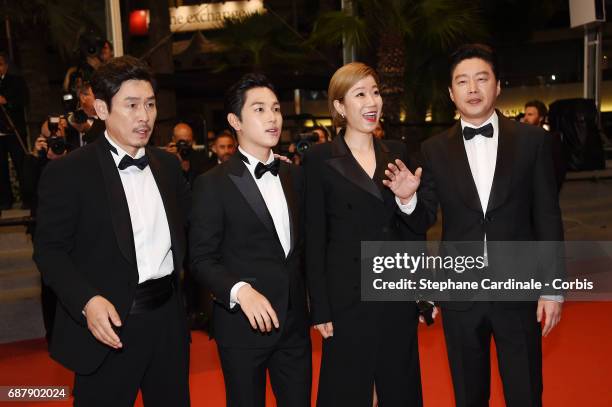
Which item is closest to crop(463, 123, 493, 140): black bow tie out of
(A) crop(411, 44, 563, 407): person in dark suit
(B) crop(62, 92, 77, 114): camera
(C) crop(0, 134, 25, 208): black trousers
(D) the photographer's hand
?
(A) crop(411, 44, 563, 407): person in dark suit

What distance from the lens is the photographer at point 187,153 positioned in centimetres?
594

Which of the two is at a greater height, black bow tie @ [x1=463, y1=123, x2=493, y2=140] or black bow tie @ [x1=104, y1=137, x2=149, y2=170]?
black bow tie @ [x1=463, y1=123, x2=493, y2=140]

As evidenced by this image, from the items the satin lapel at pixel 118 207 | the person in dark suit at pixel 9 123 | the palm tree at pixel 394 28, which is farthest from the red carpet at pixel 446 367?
the palm tree at pixel 394 28

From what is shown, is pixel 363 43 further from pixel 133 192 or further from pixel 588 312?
pixel 133 192

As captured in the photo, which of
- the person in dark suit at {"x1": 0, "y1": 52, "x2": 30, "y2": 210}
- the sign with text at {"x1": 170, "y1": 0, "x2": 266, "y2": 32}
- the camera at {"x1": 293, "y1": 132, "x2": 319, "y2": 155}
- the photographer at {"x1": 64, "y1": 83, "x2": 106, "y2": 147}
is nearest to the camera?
the photographer at {"x1": 64, "y1": 83, "x2": 106, "y2": 147}

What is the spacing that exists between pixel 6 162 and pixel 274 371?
6066 mm

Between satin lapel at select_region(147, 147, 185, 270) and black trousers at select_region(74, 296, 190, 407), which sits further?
satin lapel at select_region(147, 147, 185, 270)

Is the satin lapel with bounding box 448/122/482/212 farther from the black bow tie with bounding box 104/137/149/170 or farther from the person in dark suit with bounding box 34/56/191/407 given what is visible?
the black bow tie with bounding box 104/137/149/170

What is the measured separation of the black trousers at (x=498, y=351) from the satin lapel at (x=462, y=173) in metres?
0.42

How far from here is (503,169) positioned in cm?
282

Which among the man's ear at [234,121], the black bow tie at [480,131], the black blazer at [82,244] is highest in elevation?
the man's ear at [234,121]

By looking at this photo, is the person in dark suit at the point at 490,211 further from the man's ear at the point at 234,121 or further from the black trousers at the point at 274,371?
the man's ear at the point at 234,121

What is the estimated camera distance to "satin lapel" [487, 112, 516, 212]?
9.18 ft

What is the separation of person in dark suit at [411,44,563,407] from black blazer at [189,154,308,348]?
0.61 metres
